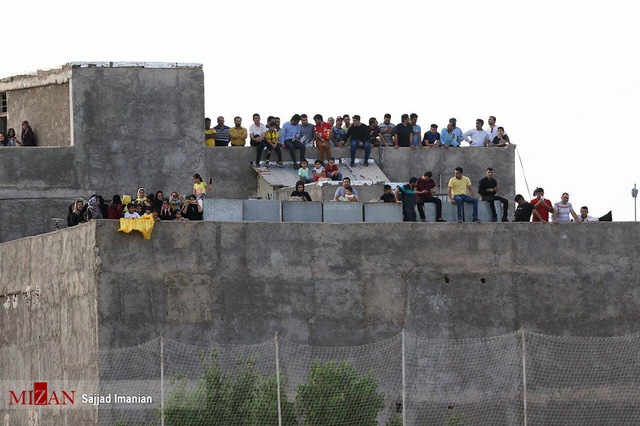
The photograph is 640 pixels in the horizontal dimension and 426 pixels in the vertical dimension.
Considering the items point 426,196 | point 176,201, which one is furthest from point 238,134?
point 426,196

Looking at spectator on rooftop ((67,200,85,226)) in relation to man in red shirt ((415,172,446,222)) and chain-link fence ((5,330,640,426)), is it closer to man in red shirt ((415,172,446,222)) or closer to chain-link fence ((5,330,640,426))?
chain-link fence ((5,330,640,426))

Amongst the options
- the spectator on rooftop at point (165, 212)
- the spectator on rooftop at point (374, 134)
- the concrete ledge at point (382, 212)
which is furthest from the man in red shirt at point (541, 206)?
the spectator on rooftop at point (165, 212)

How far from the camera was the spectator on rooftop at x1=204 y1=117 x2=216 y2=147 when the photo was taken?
52062mm

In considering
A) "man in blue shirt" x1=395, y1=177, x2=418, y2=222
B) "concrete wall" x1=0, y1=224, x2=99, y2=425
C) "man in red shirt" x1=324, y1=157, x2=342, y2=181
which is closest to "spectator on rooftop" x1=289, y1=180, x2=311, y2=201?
"man in blue shirt" x1=395, y1=177, x2=418, y2=222

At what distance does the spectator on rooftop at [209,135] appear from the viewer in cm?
5206

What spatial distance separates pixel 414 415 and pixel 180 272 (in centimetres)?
549

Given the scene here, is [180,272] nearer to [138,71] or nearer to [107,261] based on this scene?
[107,261]

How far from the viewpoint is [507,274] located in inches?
1745

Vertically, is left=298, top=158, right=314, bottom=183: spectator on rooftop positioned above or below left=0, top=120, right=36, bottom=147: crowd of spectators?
below

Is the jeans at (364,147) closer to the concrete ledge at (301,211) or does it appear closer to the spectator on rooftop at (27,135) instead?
the concrete ledge at (301,211)

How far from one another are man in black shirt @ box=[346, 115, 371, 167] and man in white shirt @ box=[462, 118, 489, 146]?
2.97m

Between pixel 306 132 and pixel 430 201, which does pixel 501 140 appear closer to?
pixel 306 132

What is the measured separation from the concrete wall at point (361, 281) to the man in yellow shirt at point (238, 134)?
8.55 m

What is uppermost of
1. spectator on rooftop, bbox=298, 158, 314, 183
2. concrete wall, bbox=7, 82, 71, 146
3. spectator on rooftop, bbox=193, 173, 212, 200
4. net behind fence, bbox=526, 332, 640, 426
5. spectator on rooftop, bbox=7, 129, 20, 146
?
concrete wall, bbox=7, 82, 71, 146
